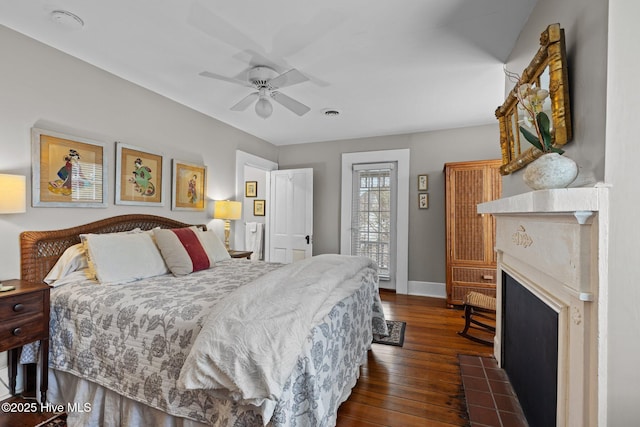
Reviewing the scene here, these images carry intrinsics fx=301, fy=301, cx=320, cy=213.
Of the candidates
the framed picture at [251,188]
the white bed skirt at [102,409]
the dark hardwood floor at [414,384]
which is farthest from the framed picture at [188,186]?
the framed picture at [251,188]

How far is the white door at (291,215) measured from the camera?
4863 millimetres

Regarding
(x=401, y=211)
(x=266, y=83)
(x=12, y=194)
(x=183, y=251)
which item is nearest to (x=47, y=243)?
(x=12, y=194)

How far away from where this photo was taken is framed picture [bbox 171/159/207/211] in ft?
10.8

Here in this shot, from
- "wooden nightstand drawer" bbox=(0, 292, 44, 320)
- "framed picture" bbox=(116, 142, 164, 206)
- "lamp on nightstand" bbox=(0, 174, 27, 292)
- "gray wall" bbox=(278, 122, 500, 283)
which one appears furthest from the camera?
"gray wall" bbox=(278, 122, 500, 283)

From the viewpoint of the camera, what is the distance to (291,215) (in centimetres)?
497

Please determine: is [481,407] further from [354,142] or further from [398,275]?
[354,142]

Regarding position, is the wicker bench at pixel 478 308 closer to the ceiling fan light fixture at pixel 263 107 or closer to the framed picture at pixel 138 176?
the ceiling fan light fixture at pixel 263 107

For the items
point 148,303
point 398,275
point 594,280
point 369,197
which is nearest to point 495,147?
point 369,197

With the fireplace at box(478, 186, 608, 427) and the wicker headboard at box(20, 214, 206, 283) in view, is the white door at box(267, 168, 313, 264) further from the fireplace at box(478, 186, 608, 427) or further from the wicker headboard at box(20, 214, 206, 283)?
the fireplace at box(478, 186, 608, 427)

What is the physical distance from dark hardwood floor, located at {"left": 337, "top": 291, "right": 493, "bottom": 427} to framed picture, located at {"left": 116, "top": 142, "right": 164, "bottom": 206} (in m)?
A: 2.56

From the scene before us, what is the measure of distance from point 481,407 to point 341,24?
2583 millimetres

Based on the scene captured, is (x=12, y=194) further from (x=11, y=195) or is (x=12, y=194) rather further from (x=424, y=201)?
(x=424, y=201)

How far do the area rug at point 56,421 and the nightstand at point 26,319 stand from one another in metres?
0.18

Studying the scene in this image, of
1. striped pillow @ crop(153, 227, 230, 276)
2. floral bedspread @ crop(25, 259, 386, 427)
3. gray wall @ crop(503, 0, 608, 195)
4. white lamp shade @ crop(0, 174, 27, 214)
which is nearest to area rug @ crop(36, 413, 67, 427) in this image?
floral bedspread @ crop(25, 259, 386, 427)
